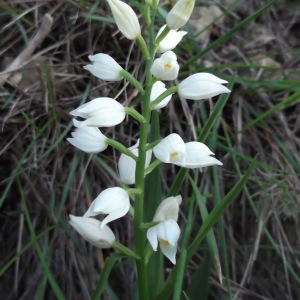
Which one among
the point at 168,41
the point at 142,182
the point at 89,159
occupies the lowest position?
the point at 142,182

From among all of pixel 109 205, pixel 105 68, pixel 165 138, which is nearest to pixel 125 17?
pixel 105 68

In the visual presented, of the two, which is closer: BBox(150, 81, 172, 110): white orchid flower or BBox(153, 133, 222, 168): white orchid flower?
BBox(153, 133, 222, 168): white orchid flower

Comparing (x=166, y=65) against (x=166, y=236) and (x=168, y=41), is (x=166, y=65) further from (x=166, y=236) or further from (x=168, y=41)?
(x=166, y=236)

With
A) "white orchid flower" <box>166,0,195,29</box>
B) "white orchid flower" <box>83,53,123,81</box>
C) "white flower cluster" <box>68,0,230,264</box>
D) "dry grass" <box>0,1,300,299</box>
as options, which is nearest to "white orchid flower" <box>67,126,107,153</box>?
"white flower cluster" <box>68,0,230,264</box>

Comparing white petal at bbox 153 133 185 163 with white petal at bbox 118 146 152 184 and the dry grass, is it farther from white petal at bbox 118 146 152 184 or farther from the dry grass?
the dry grass

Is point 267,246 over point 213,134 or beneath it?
beneath

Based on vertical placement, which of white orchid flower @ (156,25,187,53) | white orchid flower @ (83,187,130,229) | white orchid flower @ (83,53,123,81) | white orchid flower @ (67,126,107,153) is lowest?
white orchid flower @ (83,187,130,229)

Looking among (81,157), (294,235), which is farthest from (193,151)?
(294,235)

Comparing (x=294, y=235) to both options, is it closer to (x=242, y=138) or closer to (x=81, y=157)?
(x=242, y=138)
